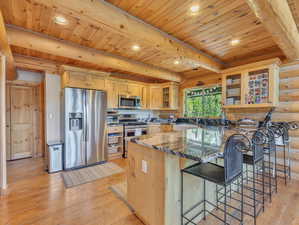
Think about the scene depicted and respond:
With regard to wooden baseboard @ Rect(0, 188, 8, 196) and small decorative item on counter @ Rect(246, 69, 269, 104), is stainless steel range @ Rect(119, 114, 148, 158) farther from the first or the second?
small decorative item on counter @ Rect(246, 69, 269, 104)

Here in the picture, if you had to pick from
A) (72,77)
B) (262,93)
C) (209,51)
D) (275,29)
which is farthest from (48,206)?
(262,93)

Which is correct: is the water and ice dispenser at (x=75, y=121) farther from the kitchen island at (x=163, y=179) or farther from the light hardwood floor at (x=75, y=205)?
the kitchen island at (x=163, y=179)

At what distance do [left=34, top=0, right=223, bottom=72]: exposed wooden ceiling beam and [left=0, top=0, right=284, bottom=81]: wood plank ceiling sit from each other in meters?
0.06

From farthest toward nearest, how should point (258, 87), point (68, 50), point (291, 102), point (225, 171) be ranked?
point (258, 87)
point (291, 102)
point (68, 50)
point (225, 171)

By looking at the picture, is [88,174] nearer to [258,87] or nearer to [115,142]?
[115,142]

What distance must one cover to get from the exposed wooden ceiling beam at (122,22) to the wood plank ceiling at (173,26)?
2.2 inches

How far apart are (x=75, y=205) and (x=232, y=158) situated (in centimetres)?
215

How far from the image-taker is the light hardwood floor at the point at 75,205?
1.79m

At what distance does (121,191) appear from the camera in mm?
2416

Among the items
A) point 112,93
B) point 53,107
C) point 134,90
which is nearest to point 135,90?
point 134,90

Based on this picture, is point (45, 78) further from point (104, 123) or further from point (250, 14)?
point (250, 14)

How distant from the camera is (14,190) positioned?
2422 mm

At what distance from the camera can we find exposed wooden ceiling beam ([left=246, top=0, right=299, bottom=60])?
4.56 ft

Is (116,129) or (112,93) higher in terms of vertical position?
(112,93)
